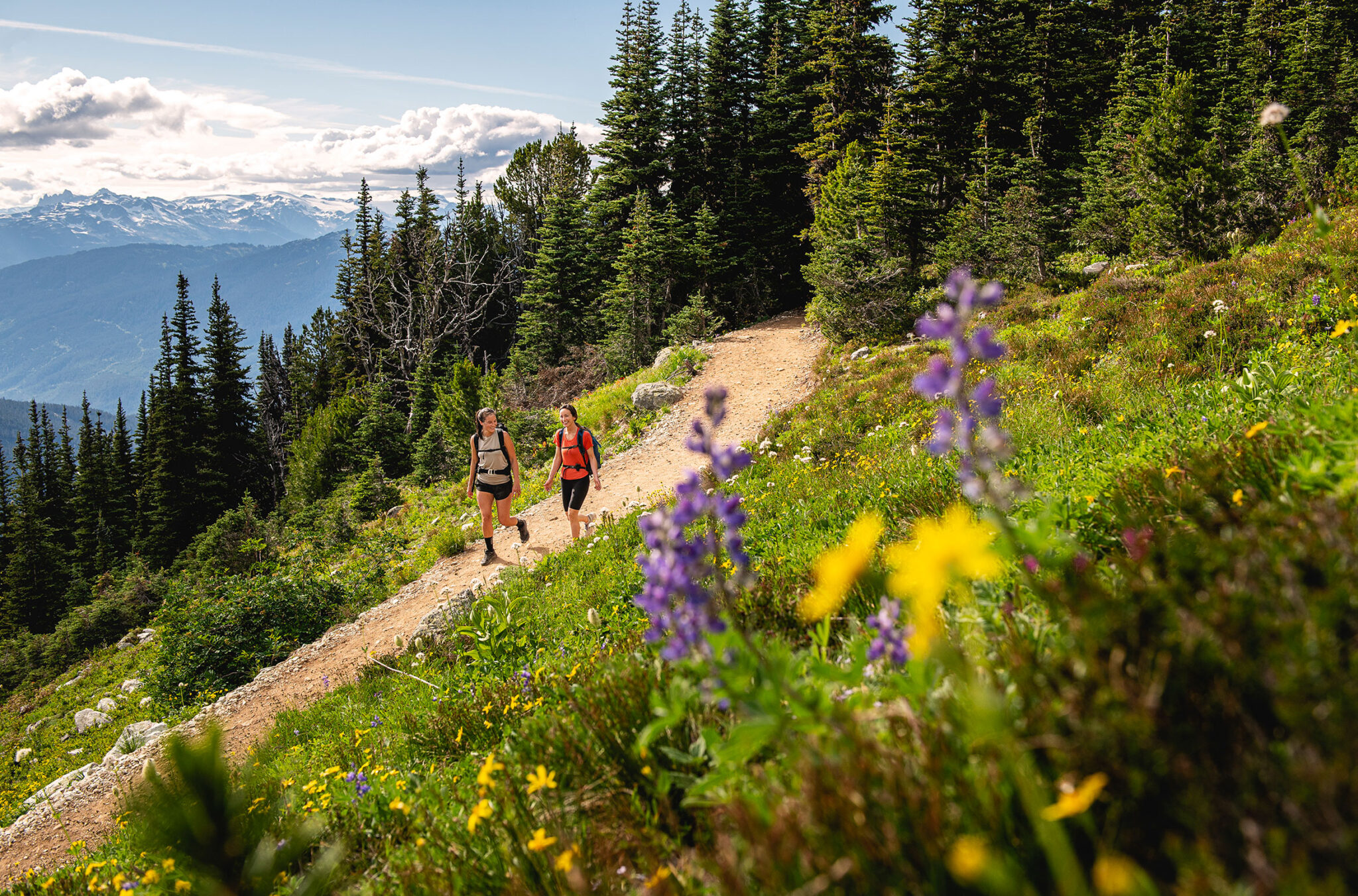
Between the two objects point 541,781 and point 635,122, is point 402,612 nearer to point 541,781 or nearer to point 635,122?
point 541,781

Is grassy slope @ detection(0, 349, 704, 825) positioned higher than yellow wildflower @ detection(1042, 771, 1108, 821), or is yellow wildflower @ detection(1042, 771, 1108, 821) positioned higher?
yellow wildflower @ detection(1042, 771, 1108, 821)

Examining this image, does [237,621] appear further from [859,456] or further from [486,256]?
[486,256]

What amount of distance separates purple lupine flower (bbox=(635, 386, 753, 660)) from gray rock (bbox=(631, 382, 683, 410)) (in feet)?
53.1

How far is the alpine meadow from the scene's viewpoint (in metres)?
1.42

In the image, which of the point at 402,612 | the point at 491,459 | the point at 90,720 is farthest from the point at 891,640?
the point at 90,720

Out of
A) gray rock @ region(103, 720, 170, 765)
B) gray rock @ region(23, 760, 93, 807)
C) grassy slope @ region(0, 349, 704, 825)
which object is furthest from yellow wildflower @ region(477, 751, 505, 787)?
grassy slope @ region(0, 349, 704, 825)

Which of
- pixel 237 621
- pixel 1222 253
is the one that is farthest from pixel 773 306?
pixel 237 621

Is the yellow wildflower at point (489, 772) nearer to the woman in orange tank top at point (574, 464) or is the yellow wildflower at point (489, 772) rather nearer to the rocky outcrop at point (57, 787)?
the woman in orange tank top at point (574, 464)

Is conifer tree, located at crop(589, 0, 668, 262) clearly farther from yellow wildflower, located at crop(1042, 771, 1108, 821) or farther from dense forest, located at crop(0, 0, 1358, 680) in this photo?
yellow wildflower, located at crop(1042, 771, 1108, 821)

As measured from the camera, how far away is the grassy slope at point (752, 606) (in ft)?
7.45

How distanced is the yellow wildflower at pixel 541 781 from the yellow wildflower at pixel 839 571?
1.19 m

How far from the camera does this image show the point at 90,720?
45.5 ft

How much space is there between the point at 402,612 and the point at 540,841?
1032 centimetres

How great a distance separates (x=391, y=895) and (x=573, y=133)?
159ft
